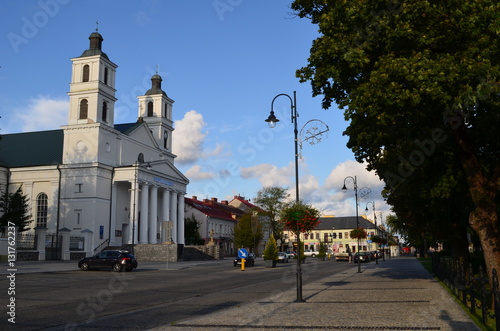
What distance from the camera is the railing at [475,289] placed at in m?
8.24

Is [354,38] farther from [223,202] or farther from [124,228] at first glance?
[223,202]

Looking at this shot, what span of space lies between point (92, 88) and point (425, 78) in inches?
2058

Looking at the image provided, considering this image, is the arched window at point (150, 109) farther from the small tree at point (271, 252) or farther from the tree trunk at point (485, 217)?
the tree trunk at point (485, 217)

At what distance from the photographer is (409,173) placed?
15969 mm

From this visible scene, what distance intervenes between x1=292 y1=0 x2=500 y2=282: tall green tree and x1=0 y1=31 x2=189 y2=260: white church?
41.3 m

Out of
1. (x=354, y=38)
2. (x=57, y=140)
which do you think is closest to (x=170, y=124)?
(x=57, y=140)

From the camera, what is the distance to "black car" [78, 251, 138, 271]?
101 ft

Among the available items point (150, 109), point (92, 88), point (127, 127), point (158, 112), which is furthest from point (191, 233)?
point (92, 88)

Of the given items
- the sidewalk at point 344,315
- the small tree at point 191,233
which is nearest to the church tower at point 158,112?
the small tree at point 191,233

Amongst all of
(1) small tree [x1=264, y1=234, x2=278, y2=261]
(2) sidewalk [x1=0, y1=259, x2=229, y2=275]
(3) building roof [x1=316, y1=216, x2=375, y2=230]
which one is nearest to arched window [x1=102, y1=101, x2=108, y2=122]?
(2) sidewalk [x1=0, y1=259, x2=229, y2=275]

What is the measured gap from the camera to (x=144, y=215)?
2296 inches

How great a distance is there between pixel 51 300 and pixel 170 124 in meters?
62.7

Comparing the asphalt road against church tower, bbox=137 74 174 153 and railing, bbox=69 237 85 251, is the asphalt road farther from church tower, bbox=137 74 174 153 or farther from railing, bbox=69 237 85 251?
church tower, bbox=137 74 174 153

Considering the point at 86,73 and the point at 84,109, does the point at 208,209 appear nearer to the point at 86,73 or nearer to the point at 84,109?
the point at 84,109
